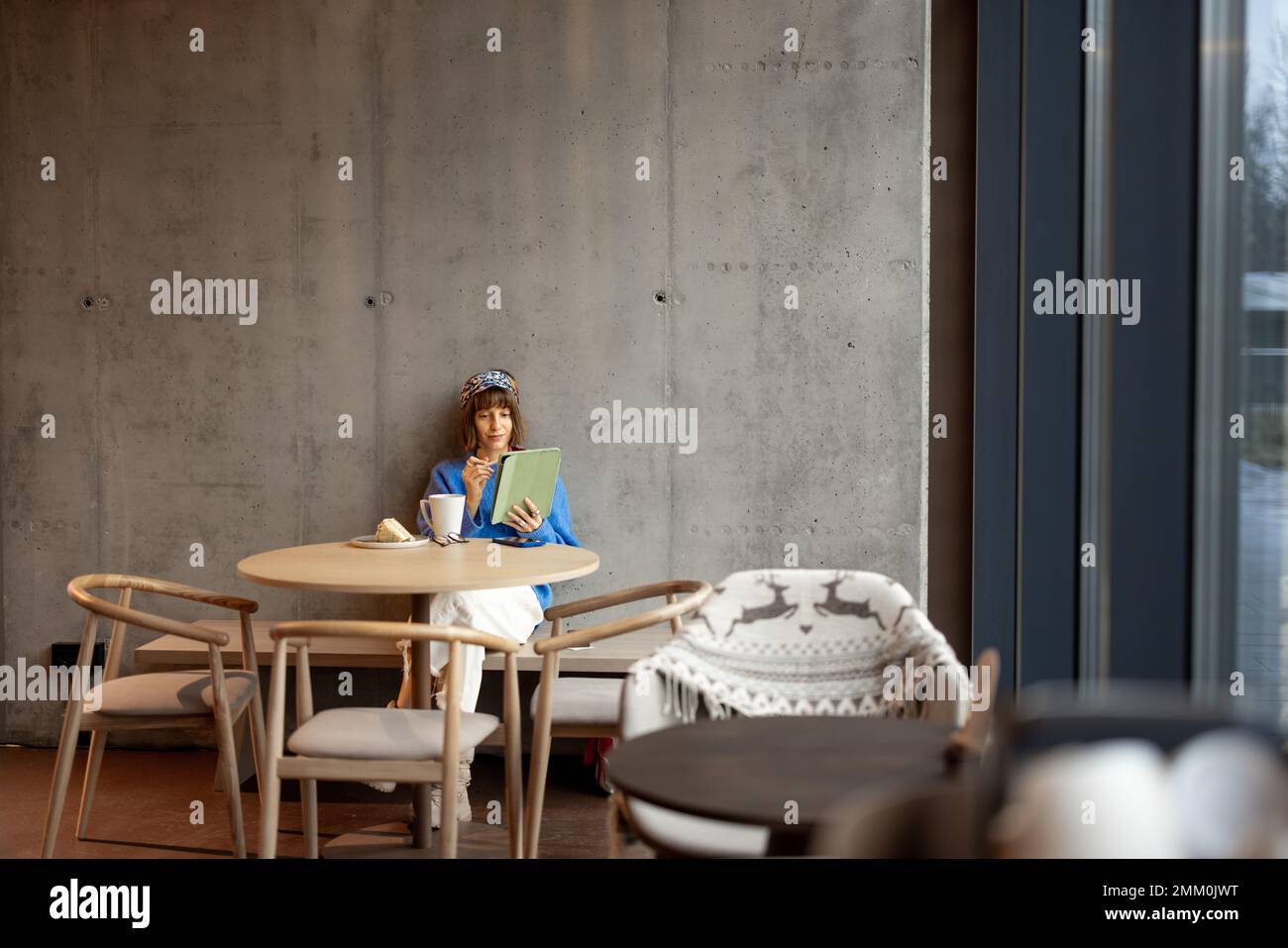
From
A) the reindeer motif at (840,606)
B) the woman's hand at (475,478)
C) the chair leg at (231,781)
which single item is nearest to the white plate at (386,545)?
the woman's hand at (475,478)

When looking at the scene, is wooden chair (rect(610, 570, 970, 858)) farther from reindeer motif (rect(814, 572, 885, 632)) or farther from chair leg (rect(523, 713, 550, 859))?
chair leg (rect(523, 713, 550, 859))

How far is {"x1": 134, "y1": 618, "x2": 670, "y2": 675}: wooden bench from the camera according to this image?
4070 mm

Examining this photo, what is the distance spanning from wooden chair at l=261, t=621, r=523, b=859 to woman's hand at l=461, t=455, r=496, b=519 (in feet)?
4.45

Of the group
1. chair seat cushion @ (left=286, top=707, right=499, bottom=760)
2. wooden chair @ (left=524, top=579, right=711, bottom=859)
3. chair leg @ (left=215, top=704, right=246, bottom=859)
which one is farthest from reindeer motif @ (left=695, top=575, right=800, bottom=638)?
chair leg @ (left=215, top=704, right=246, bottom=859)

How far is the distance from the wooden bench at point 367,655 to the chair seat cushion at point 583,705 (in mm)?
791

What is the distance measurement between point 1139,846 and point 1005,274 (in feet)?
11.7

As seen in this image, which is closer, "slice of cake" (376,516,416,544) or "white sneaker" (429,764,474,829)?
"white sneaker" (429,764,474,829)

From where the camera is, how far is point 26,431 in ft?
15.6

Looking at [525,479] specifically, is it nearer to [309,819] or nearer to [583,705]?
[583,705]

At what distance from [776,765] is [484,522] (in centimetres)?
256

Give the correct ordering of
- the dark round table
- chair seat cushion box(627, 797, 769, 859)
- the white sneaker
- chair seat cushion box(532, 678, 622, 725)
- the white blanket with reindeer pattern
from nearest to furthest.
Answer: the dark round table < chair seat cushion box(627, 797, 769, 859) < the white blanket with reindeer pattern < chair seat cushion box(532, 678, 622, 725) < the white sneaker

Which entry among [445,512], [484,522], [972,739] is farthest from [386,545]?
[972,739]

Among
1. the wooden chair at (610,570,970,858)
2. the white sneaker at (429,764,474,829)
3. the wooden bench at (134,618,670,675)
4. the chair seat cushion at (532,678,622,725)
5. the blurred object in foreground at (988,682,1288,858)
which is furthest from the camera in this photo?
the wooden bench at (134,618,670,675)
